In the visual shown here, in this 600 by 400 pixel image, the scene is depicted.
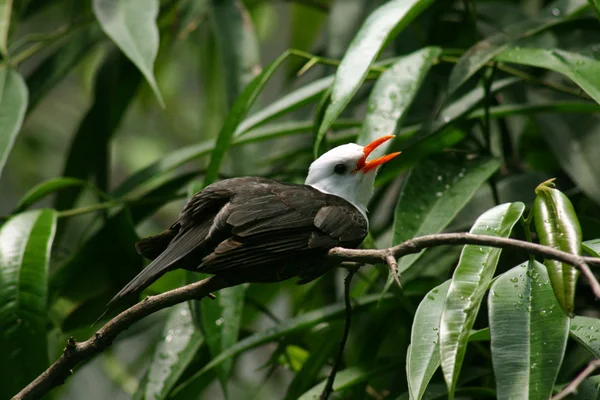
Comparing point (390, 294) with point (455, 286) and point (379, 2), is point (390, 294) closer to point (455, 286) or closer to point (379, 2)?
point (455, 286)

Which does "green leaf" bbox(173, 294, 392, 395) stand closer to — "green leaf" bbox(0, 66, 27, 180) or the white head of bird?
the white head of bird

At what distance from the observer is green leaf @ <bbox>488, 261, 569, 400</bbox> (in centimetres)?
118

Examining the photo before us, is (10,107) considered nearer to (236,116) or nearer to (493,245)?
(236,116)

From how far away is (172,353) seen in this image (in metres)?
2.13

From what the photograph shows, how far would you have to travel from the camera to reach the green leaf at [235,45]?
2590 millimetres

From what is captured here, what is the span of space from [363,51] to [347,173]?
32cm

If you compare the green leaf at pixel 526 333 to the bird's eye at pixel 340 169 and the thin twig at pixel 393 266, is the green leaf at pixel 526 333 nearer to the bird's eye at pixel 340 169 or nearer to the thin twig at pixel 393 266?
the thin twig at pixel 393 266

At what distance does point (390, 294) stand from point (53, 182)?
1.08 meters

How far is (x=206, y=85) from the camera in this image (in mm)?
3711

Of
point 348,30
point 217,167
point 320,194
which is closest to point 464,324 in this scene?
point 320,194

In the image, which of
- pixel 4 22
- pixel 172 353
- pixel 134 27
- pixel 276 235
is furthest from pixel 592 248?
pixel 4 22

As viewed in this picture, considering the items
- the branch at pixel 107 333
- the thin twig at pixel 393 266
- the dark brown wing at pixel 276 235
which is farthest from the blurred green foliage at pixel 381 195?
the branch at pixel 107 333

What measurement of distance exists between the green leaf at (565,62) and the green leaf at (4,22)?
150 centimetres

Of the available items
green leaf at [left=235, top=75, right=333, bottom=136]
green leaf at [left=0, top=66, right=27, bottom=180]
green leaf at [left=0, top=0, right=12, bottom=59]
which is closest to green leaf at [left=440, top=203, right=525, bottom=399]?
green leaf at [left=235, top=75, right=333, bottom=136]
